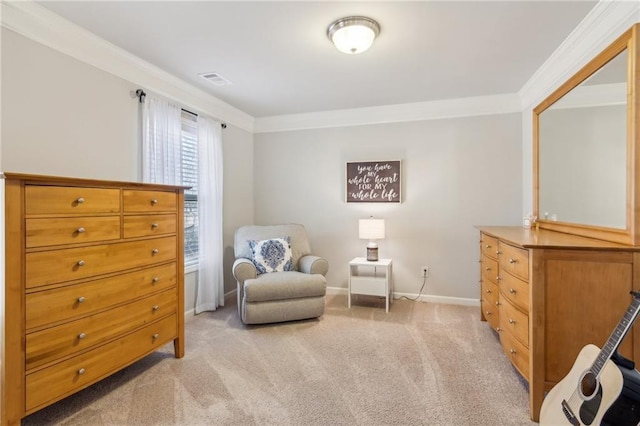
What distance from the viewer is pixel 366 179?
3.94 meters

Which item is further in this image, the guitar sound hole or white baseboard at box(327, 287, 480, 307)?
white baseboard at box(327, 287, 480, 307)

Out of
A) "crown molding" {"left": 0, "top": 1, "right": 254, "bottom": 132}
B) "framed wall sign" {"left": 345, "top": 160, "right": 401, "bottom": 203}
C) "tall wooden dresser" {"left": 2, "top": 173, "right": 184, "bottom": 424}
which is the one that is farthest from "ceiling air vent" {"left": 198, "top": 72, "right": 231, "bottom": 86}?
"framed wall sign" {"left": 345, "top": 160, "right": 401, "bottom": 203}

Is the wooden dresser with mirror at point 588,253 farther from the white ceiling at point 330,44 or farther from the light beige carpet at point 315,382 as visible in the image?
the white ceiling at point 330,44

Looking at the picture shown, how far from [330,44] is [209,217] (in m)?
2.19

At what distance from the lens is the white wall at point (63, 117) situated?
187cm

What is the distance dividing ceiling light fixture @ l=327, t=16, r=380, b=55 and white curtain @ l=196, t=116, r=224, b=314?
1.90 m

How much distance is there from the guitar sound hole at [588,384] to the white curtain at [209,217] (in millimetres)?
3165

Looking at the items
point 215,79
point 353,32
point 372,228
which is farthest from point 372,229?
point 215,79

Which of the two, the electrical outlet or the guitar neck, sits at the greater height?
the guitar neck

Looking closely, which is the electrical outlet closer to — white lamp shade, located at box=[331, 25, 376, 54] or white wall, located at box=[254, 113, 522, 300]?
white wall, located at box=[254, 113, 522, 300]

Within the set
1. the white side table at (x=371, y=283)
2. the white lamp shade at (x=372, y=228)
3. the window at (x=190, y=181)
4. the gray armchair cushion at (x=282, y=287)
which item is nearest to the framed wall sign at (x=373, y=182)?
the white lamp shade at (x=372, y=228)

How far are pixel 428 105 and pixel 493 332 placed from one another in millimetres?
2544

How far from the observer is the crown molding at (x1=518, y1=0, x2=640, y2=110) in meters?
1.78

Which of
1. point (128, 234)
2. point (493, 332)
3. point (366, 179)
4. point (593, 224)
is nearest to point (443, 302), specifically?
point (493, 332)
